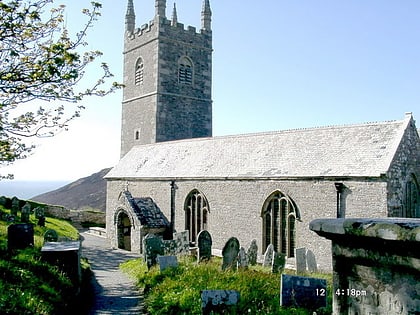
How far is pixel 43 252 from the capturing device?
31.4 ft

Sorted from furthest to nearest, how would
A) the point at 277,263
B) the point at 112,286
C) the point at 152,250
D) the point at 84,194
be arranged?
the point at 84,194 < the point at 152,250 < the point at 277,263 < the point at 112,286

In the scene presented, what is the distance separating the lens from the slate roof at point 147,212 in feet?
67.4

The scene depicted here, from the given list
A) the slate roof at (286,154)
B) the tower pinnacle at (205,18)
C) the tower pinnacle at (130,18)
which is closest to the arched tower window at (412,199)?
the slate roof at (286,154)

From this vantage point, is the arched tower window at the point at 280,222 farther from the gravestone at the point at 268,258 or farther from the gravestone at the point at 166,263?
the gravestone at the point at 166,263

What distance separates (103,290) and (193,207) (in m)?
9.26

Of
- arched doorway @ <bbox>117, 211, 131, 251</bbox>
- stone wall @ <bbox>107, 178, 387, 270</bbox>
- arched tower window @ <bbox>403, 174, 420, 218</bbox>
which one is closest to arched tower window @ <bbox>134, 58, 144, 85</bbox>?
stone wall @ <bbox>107, 178, 387, 270</bbox>

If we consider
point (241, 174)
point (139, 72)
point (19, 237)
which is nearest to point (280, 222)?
point (241, 174)

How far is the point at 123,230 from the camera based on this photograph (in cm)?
2300

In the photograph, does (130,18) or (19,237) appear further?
(130,18)

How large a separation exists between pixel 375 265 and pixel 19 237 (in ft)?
33.7

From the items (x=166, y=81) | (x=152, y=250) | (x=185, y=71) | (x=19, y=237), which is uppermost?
(x=185, y=71)

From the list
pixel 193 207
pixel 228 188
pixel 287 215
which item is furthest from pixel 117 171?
pixel 287 215

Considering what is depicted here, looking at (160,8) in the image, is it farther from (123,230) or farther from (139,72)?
(123,230)

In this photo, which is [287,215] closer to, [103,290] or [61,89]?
[103,290]
